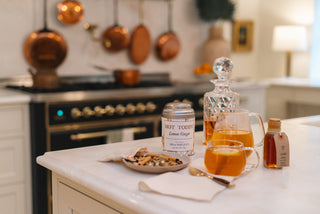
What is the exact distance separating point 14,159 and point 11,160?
0.06 feet

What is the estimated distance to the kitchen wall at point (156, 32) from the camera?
2.93 metres

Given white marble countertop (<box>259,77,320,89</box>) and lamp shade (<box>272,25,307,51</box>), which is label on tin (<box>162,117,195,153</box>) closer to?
white marble countertop (<box>259,77,320,89</box>)

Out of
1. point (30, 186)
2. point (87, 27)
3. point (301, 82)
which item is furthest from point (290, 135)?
point (301, 82)

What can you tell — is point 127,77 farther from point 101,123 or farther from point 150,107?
point 101,123

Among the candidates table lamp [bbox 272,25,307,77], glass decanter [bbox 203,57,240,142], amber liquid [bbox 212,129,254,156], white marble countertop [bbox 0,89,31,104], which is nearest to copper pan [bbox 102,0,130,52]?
white marble countertop [bbox 0,89,31,104]

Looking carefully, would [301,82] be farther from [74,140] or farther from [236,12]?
[74,140]

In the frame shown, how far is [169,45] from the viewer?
3617mm

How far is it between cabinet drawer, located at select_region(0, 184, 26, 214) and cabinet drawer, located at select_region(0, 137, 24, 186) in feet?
0.15

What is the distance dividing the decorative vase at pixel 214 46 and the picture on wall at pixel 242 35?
402 millimetres

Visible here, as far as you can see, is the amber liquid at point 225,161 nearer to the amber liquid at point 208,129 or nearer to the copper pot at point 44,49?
the amber liquid at point 208,129

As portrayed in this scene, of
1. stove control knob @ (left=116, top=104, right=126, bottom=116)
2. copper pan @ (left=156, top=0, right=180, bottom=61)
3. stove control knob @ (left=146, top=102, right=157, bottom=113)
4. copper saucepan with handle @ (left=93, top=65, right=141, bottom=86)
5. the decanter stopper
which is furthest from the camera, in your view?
copper pan @ (left=156, top=0, right=180, bottom=61)

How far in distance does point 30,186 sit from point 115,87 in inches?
30.8

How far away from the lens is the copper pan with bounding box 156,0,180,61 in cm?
358

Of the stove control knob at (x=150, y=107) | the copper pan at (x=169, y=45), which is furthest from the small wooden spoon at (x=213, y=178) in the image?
the copper pan at (x=169, y=45)
